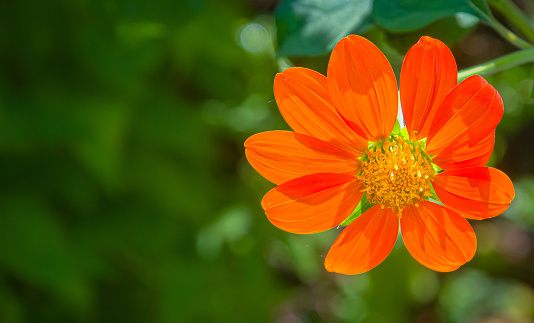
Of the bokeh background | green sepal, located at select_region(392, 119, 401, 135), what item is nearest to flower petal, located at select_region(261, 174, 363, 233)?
green sepal, located at select_region(392, 119, 401, 135)

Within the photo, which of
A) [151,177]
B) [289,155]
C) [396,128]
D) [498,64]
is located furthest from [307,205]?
[151,177]

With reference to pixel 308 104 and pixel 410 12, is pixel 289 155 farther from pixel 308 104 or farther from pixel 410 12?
pixel 410 12

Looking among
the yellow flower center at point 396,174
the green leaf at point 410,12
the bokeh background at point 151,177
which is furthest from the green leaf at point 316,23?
the bokeh background at point 151,177

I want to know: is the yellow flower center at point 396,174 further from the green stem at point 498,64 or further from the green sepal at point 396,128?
the green stem at point 498,64

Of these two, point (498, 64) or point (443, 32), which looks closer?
point (498, 64)

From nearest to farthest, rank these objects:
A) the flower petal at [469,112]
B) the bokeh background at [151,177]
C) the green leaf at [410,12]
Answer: the flower petal at [469,112] < the green leaf at [410,12] < the bokeh background at [151,177]

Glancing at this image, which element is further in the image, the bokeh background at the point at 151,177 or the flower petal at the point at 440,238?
the bokeh background at the point at 151,177
